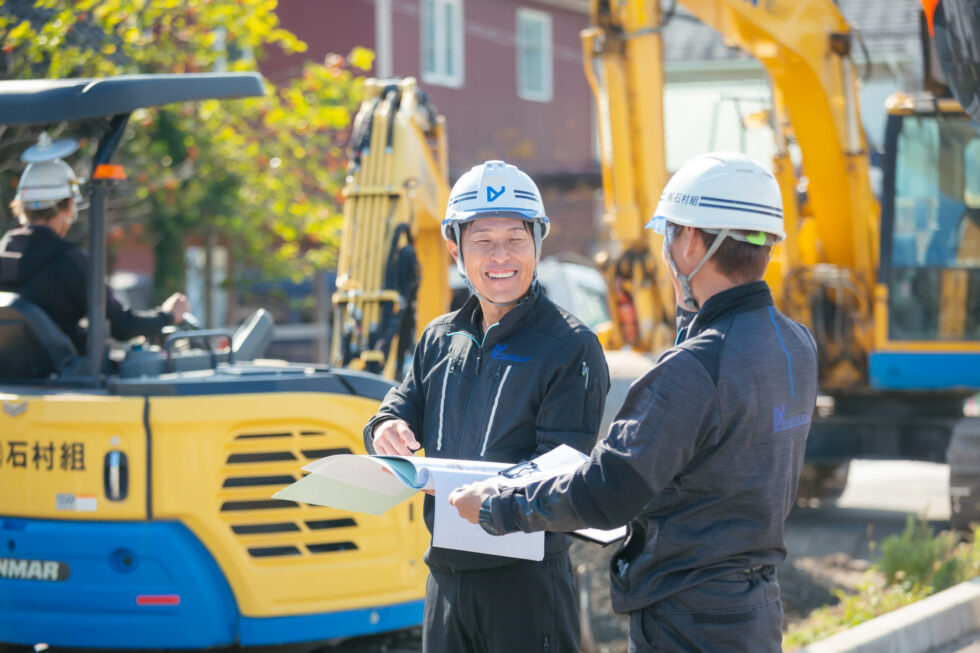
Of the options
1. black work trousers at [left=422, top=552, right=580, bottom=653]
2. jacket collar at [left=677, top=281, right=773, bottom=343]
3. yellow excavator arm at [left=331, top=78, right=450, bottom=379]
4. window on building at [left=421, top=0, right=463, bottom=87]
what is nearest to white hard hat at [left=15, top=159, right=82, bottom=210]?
yellow excavator arm at [left=331, top=78, right=450, bottom=379]

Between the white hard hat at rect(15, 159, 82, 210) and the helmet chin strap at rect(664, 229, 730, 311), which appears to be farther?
the white hard hat at rect(15, 159, 82, 210)

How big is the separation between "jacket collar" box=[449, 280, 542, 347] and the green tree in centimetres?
504

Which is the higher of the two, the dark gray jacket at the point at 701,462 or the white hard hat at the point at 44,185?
the white hard hat at the point at 44,185

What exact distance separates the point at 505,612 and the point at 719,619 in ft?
2.23

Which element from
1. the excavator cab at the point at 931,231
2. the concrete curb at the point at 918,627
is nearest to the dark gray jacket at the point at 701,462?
the concrete curb at the point at 918,627

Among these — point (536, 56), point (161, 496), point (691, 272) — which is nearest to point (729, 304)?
point (691, 272)

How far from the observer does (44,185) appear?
584 cm

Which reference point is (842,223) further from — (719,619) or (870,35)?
(870,35)

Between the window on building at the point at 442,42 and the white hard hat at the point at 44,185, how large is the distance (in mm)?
15701

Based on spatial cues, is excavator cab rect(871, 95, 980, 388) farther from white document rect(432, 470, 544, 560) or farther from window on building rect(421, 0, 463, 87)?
window on building rect(421, 0, 463, 87)

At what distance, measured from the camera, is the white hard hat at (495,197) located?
3514mm

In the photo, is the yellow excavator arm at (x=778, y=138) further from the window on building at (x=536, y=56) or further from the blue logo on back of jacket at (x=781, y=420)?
the window on building at (x=536, y=56)

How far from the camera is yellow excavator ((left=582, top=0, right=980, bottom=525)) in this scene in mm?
9688

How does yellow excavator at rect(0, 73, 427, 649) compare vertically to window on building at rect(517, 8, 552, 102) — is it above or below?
below
